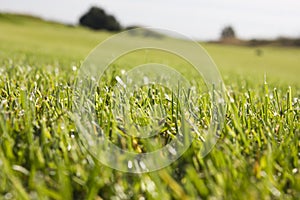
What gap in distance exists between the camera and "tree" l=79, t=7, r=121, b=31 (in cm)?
6322

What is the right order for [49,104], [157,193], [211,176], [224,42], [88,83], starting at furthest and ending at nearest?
[224,42] → [88,83] → [49,104] → [211,176] → [157,193]

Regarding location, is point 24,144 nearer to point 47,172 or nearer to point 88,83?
point 47,172

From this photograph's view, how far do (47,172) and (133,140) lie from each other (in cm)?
31

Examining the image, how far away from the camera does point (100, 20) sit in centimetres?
6369

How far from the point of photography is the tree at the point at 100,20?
63219mm

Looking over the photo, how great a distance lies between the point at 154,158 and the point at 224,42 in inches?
2762

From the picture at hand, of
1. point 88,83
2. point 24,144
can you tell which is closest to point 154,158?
point 24,144

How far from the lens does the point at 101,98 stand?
1723mm

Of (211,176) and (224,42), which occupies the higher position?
(211,176)

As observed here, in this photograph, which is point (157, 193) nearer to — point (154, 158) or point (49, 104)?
point (154, 158)

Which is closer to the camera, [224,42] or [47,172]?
[47,172]

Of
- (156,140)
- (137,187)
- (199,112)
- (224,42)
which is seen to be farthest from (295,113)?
(224,42)

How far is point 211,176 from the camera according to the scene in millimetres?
1024

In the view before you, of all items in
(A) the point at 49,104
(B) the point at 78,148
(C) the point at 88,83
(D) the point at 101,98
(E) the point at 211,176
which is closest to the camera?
(E) the point at 211,176
